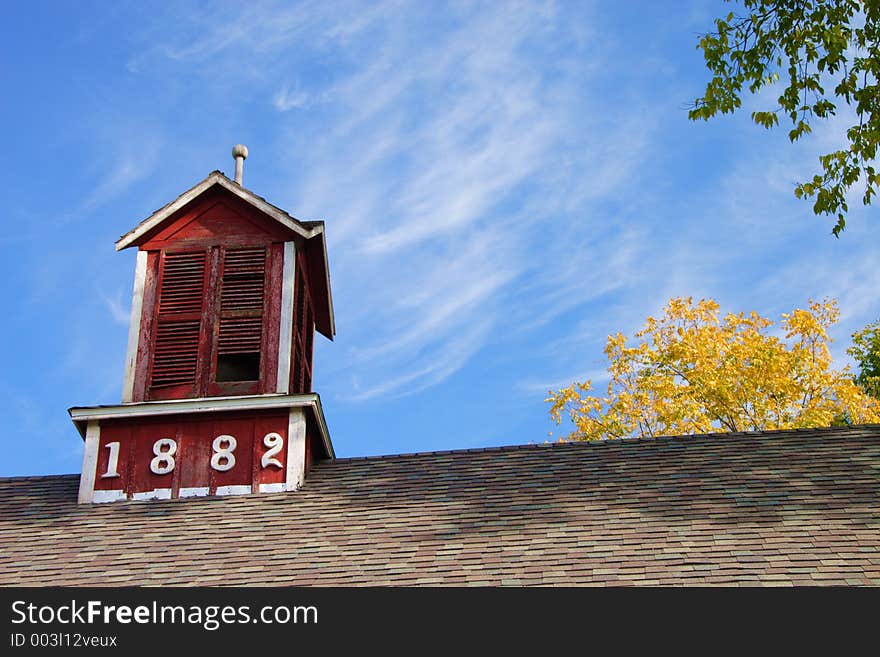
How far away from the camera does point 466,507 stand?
1184cm

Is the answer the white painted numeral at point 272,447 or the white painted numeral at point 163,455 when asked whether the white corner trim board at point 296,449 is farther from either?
the white painted numeral at point 163,455

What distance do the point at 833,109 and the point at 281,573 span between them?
8.00 metres

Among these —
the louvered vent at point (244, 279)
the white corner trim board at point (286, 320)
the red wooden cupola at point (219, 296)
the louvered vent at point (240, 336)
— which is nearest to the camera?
the white corner trim board at point (286, 320)

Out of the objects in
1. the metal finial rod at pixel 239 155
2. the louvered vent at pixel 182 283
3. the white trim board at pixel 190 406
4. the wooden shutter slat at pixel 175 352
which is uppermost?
the metal finial rod at pixel 239 155

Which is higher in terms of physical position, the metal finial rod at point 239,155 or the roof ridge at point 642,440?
the metal finial rod at point 239,155

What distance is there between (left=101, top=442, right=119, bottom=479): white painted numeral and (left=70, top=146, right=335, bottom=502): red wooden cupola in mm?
12

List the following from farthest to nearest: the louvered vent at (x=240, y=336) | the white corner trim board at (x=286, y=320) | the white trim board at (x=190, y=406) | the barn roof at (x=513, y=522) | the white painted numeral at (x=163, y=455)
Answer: the louvered vent at (x=240, y=336) → the white corner trim board at (x=286, y=320) → the white trim board at (x=190, y=406) → the white painted numeral at (x=163, y=455) → the barn roof at (x=513, y=522)

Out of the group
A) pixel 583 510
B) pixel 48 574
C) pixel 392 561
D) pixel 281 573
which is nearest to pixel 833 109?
pixel 583 510

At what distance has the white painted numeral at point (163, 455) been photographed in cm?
1314

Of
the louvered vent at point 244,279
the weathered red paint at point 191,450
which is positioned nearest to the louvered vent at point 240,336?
the louvered vent at point 244,279

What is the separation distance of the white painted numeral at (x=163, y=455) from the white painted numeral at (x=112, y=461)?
44 centimetres

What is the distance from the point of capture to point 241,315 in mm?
14312

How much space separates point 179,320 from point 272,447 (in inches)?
91.6
